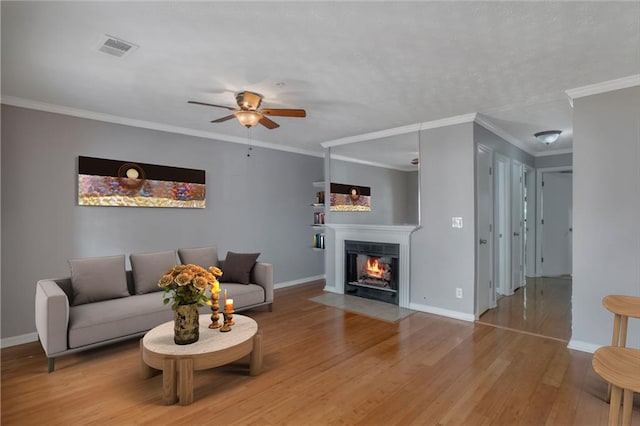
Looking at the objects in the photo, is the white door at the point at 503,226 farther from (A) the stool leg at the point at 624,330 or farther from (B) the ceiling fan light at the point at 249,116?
(B) the ceiling fan light at the point at 249,116

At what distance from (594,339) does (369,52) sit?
3.27 meters

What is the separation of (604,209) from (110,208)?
5.23m

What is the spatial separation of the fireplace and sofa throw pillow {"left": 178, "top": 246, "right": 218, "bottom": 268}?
208 centimetres

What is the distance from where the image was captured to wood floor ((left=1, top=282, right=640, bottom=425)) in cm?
214

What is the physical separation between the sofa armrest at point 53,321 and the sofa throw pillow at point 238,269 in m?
1.79

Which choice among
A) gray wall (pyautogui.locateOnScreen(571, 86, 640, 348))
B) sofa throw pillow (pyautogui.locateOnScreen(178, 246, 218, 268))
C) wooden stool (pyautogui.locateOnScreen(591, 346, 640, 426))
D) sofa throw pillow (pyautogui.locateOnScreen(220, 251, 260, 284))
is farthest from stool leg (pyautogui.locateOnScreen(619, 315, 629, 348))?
sofa throw pillow (pyautogui.locateOnScreen(178, 246, 218, 268))

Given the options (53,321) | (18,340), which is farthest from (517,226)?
(18,340)

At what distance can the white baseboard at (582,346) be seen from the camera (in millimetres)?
3056

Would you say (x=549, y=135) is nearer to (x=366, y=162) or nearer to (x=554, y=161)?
(x=554, y=161)

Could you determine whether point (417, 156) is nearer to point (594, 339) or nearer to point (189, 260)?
point (594, 339)

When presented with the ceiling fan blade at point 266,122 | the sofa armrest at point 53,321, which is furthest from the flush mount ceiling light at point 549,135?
the sofa armrest at point 53,321

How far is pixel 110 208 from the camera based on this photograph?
158 inches

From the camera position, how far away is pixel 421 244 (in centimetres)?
446

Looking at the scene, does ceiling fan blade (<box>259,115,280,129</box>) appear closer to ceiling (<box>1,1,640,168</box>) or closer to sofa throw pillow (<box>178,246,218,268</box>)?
ceiling (<box>1,1,640,168</box>)
